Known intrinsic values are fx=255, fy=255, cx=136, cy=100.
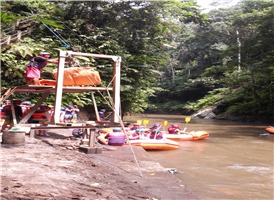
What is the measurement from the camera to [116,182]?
4305 mm

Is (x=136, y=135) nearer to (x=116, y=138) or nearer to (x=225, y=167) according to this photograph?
(x=116, y=138)

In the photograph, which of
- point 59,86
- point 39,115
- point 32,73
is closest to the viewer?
point 59,86

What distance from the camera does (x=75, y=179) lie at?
13.5ft

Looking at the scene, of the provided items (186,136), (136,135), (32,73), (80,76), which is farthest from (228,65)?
(32,73)

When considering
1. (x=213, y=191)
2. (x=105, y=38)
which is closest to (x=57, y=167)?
(x=213, y=191)

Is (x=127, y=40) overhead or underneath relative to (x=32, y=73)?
overhead

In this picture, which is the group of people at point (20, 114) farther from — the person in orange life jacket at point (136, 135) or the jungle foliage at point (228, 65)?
the jungle foliage at point (228, 65)

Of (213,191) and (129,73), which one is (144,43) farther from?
(213,191)

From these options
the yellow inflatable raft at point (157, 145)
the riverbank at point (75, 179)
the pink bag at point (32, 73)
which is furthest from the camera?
the yellow inflatable raft at point (157, 145)

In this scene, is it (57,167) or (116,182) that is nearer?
(116,182)

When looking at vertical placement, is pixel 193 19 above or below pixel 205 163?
above

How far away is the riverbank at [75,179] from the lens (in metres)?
3.35

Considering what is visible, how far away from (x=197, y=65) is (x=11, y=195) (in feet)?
152

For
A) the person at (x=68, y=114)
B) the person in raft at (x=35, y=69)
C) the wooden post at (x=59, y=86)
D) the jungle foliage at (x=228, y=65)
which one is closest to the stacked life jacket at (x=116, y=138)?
the person at (x=68, y=114)
